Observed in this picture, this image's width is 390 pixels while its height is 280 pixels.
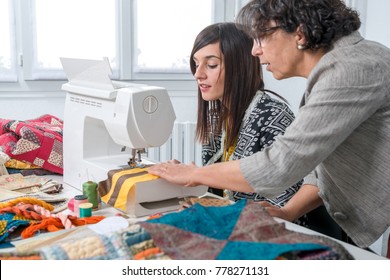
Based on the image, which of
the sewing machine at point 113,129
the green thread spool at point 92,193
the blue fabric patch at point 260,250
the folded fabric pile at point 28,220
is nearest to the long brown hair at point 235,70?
the sewing machine at point 113,129

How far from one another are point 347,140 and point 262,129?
447 mm

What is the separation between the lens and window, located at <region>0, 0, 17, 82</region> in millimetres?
2979

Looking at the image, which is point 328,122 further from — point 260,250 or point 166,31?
point 166,31

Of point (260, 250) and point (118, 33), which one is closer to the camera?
point (260, 250)

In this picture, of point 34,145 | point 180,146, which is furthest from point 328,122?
point 180,146

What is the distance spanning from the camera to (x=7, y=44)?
3023 millimetres

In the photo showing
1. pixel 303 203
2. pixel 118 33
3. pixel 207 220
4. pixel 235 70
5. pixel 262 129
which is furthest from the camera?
pixel 118 33

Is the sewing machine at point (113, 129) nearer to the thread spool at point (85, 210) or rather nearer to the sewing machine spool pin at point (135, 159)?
the sewing machine spool pin at point (135, 159)

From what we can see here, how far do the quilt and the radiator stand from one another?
4.68ft

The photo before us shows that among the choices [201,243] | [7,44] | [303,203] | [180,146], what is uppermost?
[7,44]

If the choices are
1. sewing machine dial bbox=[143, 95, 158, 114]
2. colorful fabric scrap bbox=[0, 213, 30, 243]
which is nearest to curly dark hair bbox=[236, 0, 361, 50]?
sewing machine dial bbox=[143, 95, 158, 114]

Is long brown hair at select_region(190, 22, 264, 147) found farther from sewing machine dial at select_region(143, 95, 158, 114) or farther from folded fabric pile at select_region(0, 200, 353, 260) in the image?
folded fabric pile at select_region(0, 200, 353, 260)

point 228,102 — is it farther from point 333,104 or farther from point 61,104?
point 61,104

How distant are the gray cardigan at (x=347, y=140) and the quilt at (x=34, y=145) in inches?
37.4
